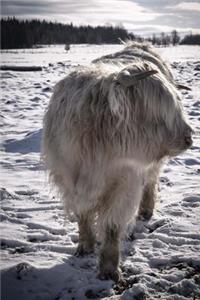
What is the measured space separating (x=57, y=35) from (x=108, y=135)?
8868 centimetres

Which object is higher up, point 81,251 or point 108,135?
point 108,135

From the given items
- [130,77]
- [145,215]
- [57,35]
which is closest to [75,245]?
[145,215]

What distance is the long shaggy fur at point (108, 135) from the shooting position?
278 centimetres

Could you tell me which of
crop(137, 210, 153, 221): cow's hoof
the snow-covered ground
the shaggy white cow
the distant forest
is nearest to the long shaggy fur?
the shaggy white cow

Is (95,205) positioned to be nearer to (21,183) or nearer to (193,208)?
(193,208)

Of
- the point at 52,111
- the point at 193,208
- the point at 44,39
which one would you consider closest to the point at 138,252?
the point at 193,208

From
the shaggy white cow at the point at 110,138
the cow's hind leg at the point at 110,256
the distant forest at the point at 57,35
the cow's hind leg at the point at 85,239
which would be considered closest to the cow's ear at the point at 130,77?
the shaggy white cow at the point at 110,138

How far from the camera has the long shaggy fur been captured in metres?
2.78

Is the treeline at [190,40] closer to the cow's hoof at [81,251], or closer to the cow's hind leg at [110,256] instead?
the cow's hoof at [81,251]

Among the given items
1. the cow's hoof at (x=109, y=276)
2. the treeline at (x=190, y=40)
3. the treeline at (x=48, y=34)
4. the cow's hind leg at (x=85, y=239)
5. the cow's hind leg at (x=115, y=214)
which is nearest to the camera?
the cow's hind leg at (x=115, y=214)

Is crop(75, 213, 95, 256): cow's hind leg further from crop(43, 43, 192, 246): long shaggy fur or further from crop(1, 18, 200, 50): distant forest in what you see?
crop(1, 18, 200, 50): distant forest

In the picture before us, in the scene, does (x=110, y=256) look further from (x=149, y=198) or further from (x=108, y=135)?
(x=149, y=198)

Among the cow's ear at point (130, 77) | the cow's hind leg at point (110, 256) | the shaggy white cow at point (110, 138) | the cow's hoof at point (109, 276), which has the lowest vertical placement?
the cow's hoof at point (109, 276)

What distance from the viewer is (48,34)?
271 feet
